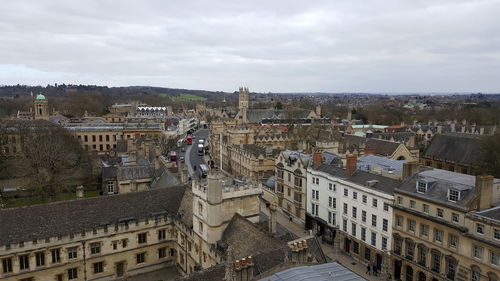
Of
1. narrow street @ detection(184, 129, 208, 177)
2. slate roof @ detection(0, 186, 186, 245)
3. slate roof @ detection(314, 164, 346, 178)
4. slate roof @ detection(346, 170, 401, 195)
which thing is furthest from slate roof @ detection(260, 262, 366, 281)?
narrow street @ detection(184, 129, 208, 177)

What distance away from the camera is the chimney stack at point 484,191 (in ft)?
99.4

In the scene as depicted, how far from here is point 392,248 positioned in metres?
36.9

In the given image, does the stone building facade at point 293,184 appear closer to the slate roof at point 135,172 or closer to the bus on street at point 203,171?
the bus on street at point 203,171

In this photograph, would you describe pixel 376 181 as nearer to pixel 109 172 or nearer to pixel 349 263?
pixel 349 263

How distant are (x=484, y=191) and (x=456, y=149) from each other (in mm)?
43023

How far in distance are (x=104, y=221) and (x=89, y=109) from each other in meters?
154

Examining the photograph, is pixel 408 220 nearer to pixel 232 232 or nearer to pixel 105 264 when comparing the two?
pixel 232 232

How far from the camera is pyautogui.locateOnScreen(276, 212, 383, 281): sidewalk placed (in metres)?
37.8

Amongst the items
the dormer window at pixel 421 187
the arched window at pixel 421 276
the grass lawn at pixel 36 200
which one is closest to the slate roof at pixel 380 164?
the dormer window at pixel 421 187

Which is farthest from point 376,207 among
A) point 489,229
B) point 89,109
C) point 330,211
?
point 89,109

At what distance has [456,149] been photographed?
69000 mm

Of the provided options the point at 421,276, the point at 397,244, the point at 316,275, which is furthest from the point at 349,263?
the point at 316,275

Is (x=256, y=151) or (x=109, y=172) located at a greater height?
(x=256, y=151)

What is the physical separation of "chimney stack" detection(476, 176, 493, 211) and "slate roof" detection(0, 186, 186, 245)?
2681 centimetres
